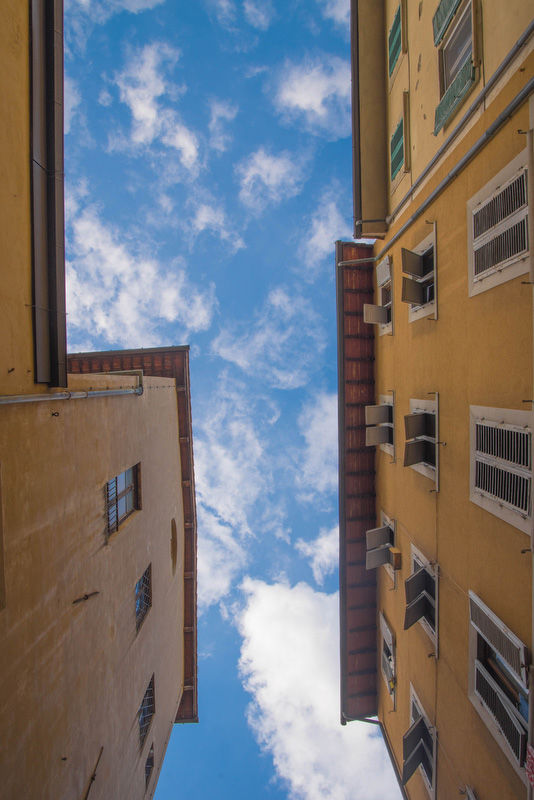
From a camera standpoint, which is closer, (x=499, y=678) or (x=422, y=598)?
(x=499, y=678)

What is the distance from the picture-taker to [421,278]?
859 centimetres

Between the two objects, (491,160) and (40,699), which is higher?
(491,160)

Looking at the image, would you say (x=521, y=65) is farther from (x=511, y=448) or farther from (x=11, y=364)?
(x=11, y=364)

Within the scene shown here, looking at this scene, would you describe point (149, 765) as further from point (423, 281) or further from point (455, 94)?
point (455, 94)

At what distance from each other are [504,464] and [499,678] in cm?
358

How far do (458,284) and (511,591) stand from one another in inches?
203

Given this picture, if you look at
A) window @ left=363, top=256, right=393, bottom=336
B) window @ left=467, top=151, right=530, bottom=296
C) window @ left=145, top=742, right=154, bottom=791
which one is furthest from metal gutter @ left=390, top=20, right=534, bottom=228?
window @ left=145, top=742, right=154, bottom=791

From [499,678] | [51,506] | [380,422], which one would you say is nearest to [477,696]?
[499,678]

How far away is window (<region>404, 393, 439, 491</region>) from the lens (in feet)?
27.3

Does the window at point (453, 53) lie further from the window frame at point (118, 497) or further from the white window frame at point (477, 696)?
the window frame at point (118, 497)

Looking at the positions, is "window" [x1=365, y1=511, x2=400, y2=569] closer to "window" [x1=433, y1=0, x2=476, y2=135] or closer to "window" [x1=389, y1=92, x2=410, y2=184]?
"window" [x1=389, y1=92, x2=410, y2=184]

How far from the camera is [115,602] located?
30.4ft

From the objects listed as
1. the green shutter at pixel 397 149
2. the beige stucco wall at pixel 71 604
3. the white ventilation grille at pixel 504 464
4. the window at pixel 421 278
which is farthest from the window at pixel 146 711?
the green shutter at pixel 397 149

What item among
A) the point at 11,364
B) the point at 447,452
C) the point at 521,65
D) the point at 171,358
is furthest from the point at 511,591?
the point at 171,358
